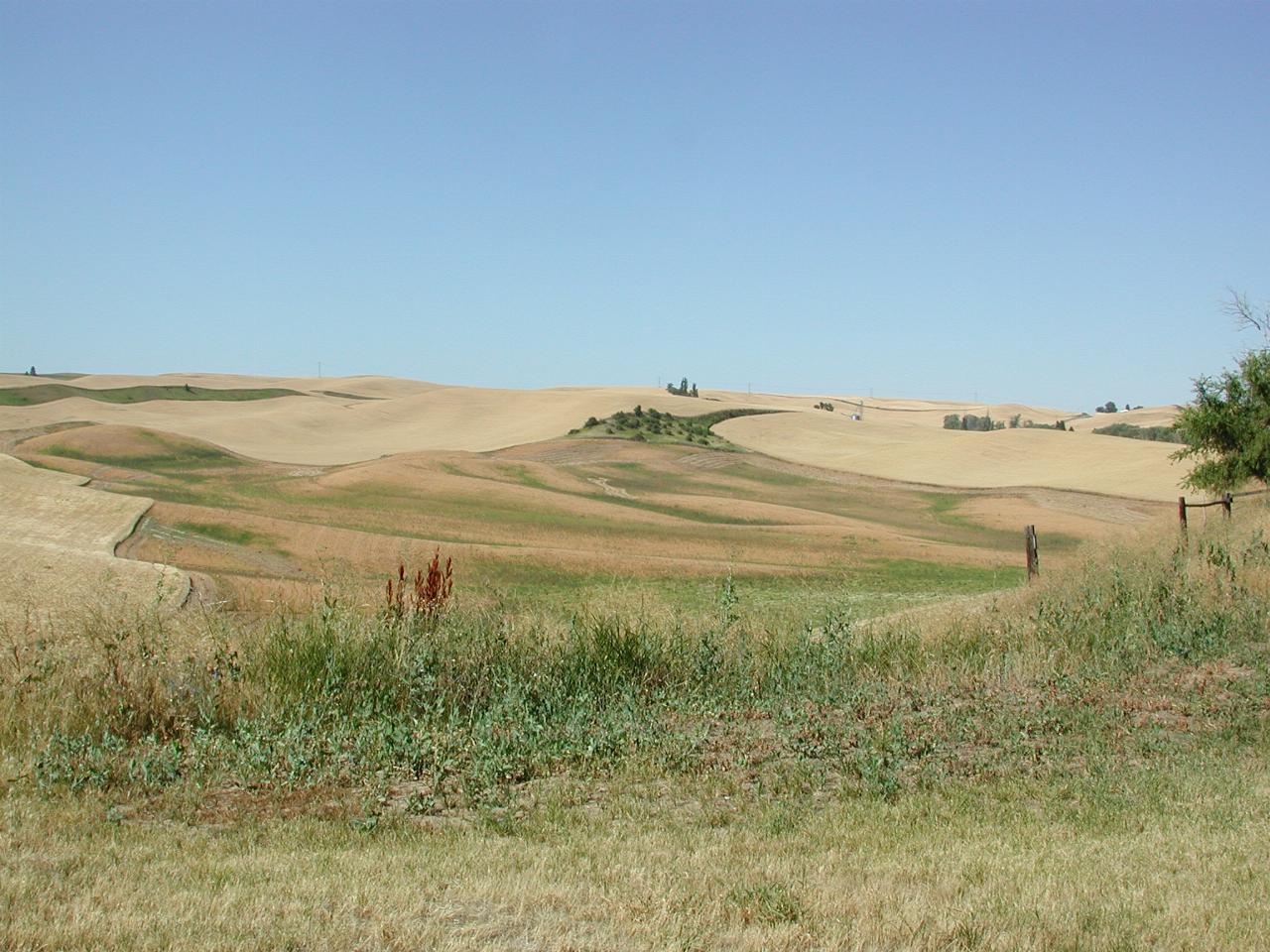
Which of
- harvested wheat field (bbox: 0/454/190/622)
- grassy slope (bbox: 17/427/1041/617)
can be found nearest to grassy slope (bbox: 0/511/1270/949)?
harvested wheat field (bbox: 0/454/190/622)

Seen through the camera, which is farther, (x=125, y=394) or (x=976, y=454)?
(x=125, y=394)

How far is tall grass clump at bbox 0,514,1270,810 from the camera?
7.80 metres

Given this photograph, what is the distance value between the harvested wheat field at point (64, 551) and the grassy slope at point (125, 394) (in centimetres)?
7676

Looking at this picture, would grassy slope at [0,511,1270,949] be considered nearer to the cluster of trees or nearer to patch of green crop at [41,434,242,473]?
patch of green crop at [41,434,242,473]

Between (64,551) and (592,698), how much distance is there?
19095 mm

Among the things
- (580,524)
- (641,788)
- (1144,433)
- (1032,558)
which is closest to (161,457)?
(580,524)

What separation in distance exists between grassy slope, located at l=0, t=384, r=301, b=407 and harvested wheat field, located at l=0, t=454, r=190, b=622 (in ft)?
252

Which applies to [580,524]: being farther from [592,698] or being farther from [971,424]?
[971,424]

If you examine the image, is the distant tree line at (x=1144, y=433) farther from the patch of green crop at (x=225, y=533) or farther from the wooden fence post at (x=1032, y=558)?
the patch of green crop at (x=225, y=533)

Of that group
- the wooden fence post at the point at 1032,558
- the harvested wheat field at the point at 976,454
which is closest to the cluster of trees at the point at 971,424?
the harvested wheat field at the point at 976,454

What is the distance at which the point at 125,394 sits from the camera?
127438mm

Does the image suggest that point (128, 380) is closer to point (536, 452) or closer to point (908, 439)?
point (536, 452)

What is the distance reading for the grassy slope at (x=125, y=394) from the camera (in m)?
114

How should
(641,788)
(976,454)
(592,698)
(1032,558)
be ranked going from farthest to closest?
(976,454), (1032,558), (592,698), (641,788)
